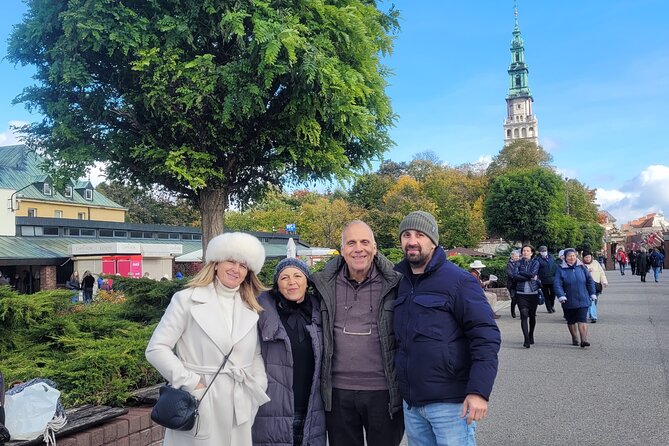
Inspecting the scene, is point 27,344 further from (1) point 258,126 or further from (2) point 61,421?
(1) point 258,126

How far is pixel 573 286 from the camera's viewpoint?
9.60 meters

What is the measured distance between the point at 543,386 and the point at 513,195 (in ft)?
113

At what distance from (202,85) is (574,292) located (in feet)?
22.9

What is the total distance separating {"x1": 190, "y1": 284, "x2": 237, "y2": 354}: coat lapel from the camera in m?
3.04

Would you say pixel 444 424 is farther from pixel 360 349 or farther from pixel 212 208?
pixel 212 208

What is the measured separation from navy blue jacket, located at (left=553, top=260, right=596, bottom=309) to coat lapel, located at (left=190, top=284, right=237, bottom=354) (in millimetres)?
7842

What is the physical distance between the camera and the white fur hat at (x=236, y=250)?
322 centimetres

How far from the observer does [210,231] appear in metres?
9.92

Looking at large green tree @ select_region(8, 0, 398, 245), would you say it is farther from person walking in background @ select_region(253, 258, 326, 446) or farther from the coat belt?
the coat belt

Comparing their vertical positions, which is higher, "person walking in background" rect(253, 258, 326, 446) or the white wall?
the white wall

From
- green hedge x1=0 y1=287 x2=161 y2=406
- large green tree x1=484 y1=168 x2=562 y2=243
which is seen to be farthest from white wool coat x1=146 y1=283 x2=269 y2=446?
large green tree x1=484 y1=168 x2=562 y2=243

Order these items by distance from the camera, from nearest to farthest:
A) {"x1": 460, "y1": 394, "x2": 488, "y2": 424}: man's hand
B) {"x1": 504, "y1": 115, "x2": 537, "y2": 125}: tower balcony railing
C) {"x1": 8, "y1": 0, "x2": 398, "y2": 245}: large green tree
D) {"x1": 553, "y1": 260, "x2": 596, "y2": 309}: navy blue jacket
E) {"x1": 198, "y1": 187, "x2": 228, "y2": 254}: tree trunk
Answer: {"x1": 460, "y1": 394, "x2": 488, "y2": 424}: man's hand < {"x1": 8, "y1": 0, "x2": 398, "y2": 245}: large green tree < {"x1": 553, "y1": 260, "x2": 596, "y2": 309}: navy blue jacket < {"x1": 198, "y1": 187, "x2": 228, "y2": 254}: tree trunk < {"x1": 504, "y1": 115, "x2": 537, "y2": 125}: tower balcony railing

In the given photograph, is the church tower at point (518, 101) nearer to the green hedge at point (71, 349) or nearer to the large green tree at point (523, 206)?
the large green tree at point (523, 206)

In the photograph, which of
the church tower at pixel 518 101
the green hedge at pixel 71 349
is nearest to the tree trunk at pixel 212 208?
the green hedge at pixel 71 349
